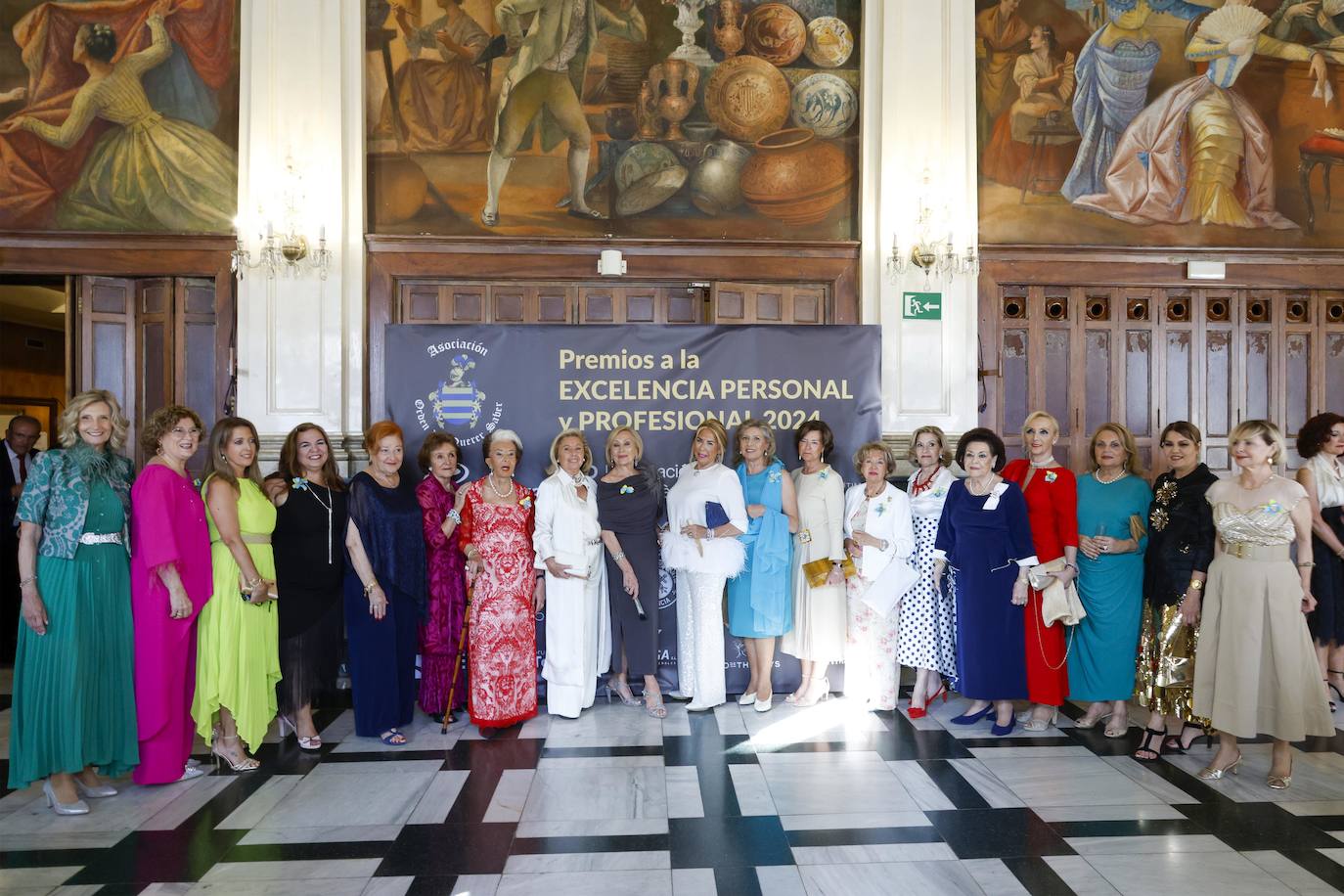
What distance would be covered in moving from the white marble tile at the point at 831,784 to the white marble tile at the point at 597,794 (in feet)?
1.66

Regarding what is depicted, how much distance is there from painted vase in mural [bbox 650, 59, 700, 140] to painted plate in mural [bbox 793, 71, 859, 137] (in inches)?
32.4

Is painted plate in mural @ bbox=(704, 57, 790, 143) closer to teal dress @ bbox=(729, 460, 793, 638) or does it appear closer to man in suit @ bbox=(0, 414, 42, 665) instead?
teal dress @ bbox=(729, 460, 793, 638)

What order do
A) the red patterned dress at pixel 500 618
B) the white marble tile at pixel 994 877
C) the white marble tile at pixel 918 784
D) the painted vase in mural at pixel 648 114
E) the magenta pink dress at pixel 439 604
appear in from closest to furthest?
the white marble tile at pixel 994 877
the white marble tile at pixel 918 784
the red patterned dress at pixel 500 618
the magenta pink dress at pixel 439 604
the painted vase in mural at pixel 648 114

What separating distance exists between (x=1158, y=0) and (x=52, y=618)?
27.4 feet

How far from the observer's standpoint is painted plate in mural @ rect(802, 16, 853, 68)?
703cm

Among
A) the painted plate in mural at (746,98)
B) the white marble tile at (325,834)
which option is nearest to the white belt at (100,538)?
the white marble tile at (325,834)

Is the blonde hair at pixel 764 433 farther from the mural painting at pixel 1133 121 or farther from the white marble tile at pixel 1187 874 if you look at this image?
the mural painting at pixel 1133 121

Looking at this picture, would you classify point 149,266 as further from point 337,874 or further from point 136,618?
point 337,874

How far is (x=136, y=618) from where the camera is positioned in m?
3.94

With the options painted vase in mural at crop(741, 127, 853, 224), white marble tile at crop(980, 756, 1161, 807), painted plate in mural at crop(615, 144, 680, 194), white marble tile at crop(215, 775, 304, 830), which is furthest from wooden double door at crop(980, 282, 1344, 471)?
white marble tile at crop(215, 775, 304, 830)

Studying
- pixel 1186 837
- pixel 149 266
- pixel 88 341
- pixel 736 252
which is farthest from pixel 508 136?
pixel 1186 837

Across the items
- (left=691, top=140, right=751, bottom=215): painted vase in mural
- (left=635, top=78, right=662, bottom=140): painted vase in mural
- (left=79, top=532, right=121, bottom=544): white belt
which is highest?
(left=635, top=78, right=662, bottom=140): painted vase in mural

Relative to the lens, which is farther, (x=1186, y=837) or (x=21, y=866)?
(x=1186, y=837)

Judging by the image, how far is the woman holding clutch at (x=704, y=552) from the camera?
16.3 feet
